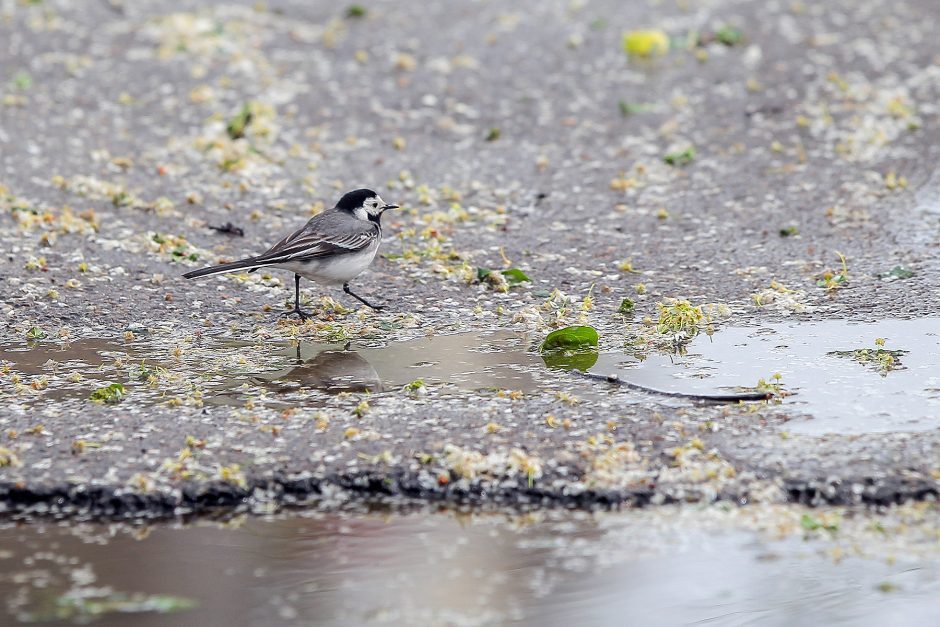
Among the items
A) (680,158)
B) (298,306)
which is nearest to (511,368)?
(298,306)

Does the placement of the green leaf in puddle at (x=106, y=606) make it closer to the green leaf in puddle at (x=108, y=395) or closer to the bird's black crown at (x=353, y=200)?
the green leaf in puddle at (x=108, y=395)

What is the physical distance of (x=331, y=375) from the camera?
6633mm

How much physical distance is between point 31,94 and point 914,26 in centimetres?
974

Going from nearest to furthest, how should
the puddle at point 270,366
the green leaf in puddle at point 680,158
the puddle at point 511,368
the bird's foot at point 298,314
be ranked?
the puddle at point 511,368
the puddle at point 270,366
the bird's foot at point 298,314
the green leaf in puddle at point 680,158

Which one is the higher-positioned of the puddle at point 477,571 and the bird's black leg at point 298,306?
the bird's black leg at point 298,306

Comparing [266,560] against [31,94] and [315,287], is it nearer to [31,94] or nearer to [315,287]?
[315,287]

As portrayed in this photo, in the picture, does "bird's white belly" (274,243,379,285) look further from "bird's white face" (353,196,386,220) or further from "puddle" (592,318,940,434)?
"puddle" (592,318,940,434)

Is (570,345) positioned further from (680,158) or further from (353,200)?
(680,158)

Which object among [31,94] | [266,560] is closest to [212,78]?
[31,94]

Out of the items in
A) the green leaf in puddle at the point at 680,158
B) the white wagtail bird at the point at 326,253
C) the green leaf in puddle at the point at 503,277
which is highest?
the green leaf in puddle at the point at 680,158

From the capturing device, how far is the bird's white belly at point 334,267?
7457 millimetres

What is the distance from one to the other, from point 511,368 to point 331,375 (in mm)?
977

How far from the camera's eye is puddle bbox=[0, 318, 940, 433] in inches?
236

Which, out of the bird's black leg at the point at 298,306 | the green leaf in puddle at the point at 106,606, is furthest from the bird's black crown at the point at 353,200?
the green leaf in puddle at the point at 106,606
